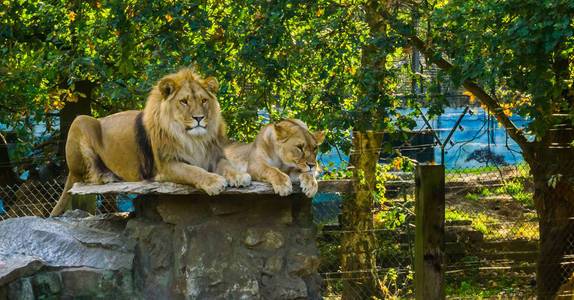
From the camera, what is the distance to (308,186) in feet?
19.3

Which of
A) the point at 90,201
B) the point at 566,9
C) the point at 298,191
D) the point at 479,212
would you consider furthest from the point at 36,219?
the point at 479,212

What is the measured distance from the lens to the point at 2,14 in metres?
8.71

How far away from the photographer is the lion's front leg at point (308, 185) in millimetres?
5883

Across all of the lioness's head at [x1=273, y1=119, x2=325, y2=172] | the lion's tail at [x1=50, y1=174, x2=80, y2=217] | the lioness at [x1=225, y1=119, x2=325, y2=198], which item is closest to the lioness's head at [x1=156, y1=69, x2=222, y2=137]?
the lioness at [x1=225, y1=119, x2=325, y2=198]

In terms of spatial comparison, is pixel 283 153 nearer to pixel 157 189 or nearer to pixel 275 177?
pixel 275 177

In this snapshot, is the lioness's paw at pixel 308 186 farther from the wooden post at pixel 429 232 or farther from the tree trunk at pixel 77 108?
the tree trunk at pixel 77 108

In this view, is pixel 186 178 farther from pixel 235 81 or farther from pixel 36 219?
pixel 235 81

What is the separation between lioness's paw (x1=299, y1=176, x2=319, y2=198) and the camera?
588 centimetres

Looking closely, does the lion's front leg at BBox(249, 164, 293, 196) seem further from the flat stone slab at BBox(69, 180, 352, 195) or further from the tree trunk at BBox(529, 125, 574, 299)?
the tree trunk at BBox(529, 125, 574, 299)

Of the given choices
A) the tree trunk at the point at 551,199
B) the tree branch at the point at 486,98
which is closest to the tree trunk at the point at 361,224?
the tree branch at the point at 486,98

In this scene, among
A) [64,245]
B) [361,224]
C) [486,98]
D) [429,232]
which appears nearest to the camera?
[64,245]

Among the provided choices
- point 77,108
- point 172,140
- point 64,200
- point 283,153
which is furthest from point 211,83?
point 77,108

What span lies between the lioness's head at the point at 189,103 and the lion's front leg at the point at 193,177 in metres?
0.26

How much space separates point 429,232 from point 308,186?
135 cm
